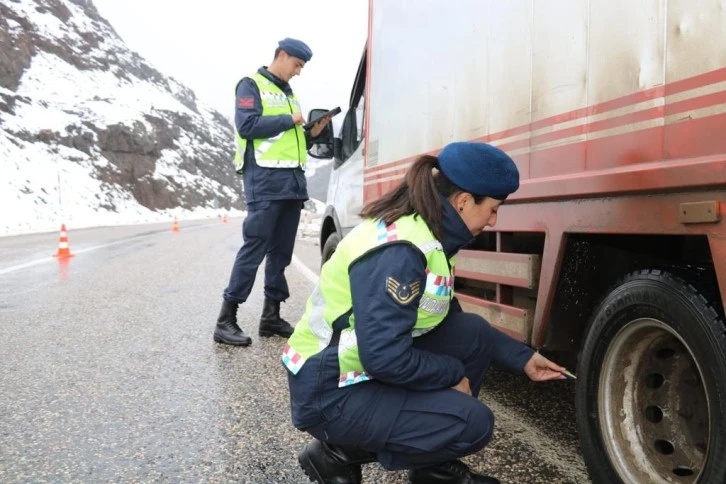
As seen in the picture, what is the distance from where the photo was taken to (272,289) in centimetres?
466

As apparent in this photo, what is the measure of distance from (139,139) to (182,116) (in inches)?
726

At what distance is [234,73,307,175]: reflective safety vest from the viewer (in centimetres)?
437

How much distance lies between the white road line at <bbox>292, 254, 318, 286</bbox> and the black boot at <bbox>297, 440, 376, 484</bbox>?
546 cm

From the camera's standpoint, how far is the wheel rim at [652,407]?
188cm

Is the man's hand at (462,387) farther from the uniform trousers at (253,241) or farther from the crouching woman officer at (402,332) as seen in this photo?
the uniform trousers at (253,241)

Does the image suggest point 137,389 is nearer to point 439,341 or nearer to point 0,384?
point 0,384

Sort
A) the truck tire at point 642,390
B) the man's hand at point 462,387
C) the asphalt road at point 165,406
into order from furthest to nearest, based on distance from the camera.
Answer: the asphalt road at point 165,406 → the man's hand at point 462,387 → the truck tire at point 642,390

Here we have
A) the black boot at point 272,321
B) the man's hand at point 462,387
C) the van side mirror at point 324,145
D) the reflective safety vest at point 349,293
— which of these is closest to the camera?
the reflective safety vest at point 349,293

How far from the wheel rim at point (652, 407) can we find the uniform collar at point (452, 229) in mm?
544

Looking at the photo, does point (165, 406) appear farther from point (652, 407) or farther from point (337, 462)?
point (652, 407)

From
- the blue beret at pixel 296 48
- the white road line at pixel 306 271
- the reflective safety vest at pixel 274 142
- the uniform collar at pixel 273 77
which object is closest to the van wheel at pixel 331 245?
the reflective safety vest at pixel 274 142

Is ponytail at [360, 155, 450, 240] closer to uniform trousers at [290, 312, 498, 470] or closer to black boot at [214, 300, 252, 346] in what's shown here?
uniform trousers at [290, 312, 498, 470]

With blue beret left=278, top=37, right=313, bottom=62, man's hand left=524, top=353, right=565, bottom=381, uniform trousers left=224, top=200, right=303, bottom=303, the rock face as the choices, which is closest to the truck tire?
man's hand left=524, top=353, right=565, bottom=381

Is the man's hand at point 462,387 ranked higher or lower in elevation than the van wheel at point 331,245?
lower
